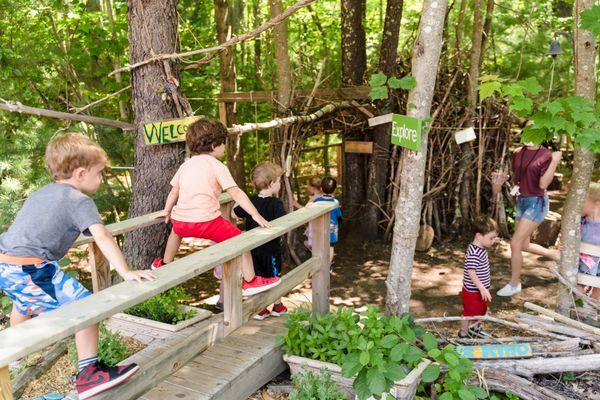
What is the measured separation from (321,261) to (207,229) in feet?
2.97

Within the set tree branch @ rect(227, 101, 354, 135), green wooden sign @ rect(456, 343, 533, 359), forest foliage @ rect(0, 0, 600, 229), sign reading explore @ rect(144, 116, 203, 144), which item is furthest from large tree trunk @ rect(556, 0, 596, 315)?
sign reading explore @ rect(144, 116, 203, 144)

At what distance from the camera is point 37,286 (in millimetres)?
2602

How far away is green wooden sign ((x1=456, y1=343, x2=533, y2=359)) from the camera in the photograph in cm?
328

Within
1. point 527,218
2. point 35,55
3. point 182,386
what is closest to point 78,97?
point 35,55

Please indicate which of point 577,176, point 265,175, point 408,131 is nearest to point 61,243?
point 265,175

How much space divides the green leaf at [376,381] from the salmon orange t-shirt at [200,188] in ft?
5.15

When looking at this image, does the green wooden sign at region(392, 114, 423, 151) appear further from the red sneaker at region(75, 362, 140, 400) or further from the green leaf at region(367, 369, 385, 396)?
the red sneaker at region(75, 362, 140, 400)

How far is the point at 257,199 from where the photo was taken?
13.5 feet

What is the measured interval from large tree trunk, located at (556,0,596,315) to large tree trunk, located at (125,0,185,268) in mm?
3029

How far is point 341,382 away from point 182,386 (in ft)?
2.93

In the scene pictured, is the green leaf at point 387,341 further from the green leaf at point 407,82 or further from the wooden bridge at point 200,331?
the green leaf at point 407,82

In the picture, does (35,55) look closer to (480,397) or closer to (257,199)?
(257,199)

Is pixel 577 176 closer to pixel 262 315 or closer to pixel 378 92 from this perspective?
pixel 378 92

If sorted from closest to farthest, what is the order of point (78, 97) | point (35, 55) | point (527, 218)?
point (527, 218)
point (35, 55)
point (78, 97)
